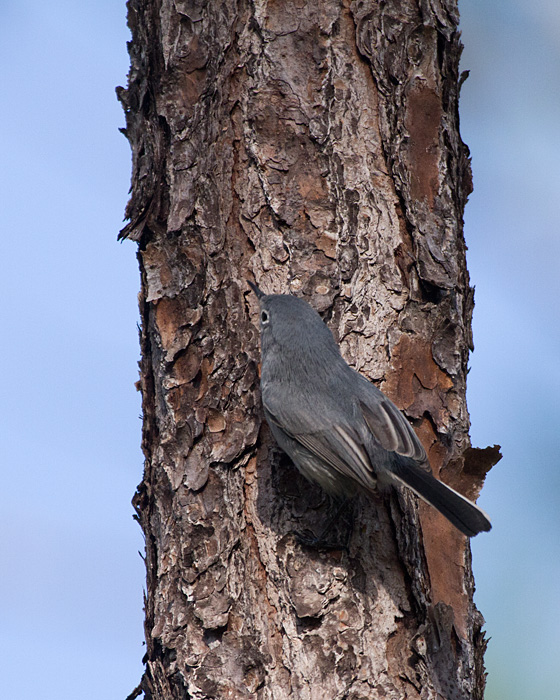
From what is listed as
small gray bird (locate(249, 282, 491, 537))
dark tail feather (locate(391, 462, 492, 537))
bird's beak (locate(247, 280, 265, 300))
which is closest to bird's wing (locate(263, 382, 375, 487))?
small gray bird (locate(249, 282, 491, 537))

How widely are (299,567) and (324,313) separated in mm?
860

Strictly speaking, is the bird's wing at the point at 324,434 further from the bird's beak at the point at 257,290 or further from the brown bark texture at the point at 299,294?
the bird's beak at the point at 257,290

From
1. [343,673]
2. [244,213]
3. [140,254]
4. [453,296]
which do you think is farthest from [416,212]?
[343,673]

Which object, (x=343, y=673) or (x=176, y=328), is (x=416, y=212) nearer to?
(x=176, y=328)

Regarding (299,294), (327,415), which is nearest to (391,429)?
(327,415)

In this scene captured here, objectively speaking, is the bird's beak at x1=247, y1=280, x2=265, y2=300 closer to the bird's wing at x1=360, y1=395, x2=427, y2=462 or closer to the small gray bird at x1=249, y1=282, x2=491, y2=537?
the small gray bird at x1=249, y1=282, x2=491, y2=537

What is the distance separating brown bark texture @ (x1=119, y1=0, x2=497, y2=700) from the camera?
239 centimetres

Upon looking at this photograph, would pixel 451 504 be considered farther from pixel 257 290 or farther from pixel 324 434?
pixel 257 290

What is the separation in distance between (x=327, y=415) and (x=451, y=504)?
1.57ft

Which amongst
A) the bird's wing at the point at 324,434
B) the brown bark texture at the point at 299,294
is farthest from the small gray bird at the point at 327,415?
the brown bark texture at the point at 299,294

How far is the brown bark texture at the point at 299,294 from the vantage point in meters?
2.39

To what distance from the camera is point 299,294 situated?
8.92 ft

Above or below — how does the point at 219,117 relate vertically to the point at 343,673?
above

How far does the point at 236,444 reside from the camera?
259cm
